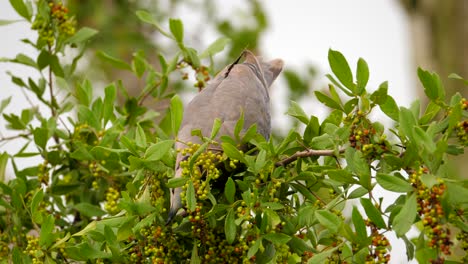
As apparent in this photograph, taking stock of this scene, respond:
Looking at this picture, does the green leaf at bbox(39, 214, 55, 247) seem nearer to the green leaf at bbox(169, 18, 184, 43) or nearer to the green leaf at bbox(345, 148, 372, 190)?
the green leaf at bbox(345, 148, 372, 190)

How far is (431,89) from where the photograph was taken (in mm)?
2148

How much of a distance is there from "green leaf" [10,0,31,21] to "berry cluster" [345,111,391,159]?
1.60 m

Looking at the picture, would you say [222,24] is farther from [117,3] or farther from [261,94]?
[261,94]

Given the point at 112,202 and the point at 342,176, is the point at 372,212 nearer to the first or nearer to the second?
the point at 342,176

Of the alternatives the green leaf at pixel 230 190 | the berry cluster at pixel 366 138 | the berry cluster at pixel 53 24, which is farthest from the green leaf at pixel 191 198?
the berry cluster at pixel 53 24

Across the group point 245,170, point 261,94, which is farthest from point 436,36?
point 245,170

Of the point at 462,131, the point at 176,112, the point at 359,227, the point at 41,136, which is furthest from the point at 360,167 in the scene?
the point at 41,136

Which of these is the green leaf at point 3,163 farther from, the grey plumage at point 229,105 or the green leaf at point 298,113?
the green leaf at point 298,113

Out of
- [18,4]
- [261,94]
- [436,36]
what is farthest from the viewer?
[436,36]

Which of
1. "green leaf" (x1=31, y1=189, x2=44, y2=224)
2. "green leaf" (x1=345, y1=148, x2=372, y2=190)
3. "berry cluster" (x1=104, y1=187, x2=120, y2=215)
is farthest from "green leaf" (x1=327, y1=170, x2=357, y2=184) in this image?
"green leaf" (x1=31, y1=189, x2=44, y2=224)

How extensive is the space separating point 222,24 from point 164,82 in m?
3.86

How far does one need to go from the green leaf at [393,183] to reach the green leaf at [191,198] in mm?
532

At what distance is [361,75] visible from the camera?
2193 mm

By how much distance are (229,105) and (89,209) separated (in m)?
0.69
